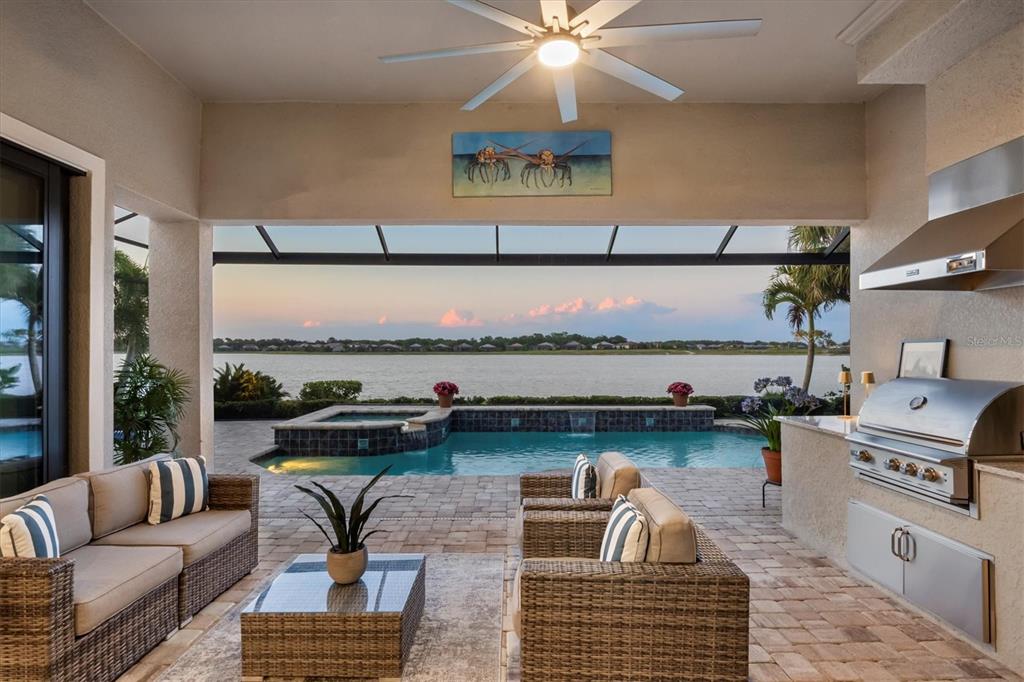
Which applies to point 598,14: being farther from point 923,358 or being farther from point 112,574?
point 923,358

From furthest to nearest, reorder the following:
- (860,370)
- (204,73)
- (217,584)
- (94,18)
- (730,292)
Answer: (730,292), (860,370), (204,73), (94,18), (217,584)

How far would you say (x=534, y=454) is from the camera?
9453 millimetres

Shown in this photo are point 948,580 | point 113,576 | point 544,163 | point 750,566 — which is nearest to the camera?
point 113,576

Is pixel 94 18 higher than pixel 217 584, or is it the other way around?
pixel 94 18

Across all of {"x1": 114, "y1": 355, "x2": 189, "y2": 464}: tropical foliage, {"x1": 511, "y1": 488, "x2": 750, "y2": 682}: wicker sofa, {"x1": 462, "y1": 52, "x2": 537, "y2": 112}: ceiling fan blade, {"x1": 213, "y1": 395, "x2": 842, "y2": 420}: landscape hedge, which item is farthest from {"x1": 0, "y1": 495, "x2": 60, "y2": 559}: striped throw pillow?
{"x1": 213, "y1": 395, "x2": 842, "y2": 420}: landscape hedge

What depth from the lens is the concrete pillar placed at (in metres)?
5.54

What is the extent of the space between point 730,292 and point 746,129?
9808 mm

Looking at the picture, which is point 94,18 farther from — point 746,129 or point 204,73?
point 746,129

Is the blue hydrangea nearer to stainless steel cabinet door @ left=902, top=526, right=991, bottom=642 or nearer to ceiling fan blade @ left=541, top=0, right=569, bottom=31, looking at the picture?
stainless steel cabinet door @ left=902, top=526, right=991, bottom=642

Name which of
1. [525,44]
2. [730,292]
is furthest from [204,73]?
[730,292]

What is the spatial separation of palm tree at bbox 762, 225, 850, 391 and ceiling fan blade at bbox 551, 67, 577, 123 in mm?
A: 8787

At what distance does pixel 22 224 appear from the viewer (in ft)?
11.8

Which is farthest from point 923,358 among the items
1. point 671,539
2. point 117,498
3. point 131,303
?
point 131,303

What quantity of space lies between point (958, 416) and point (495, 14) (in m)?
3.18
